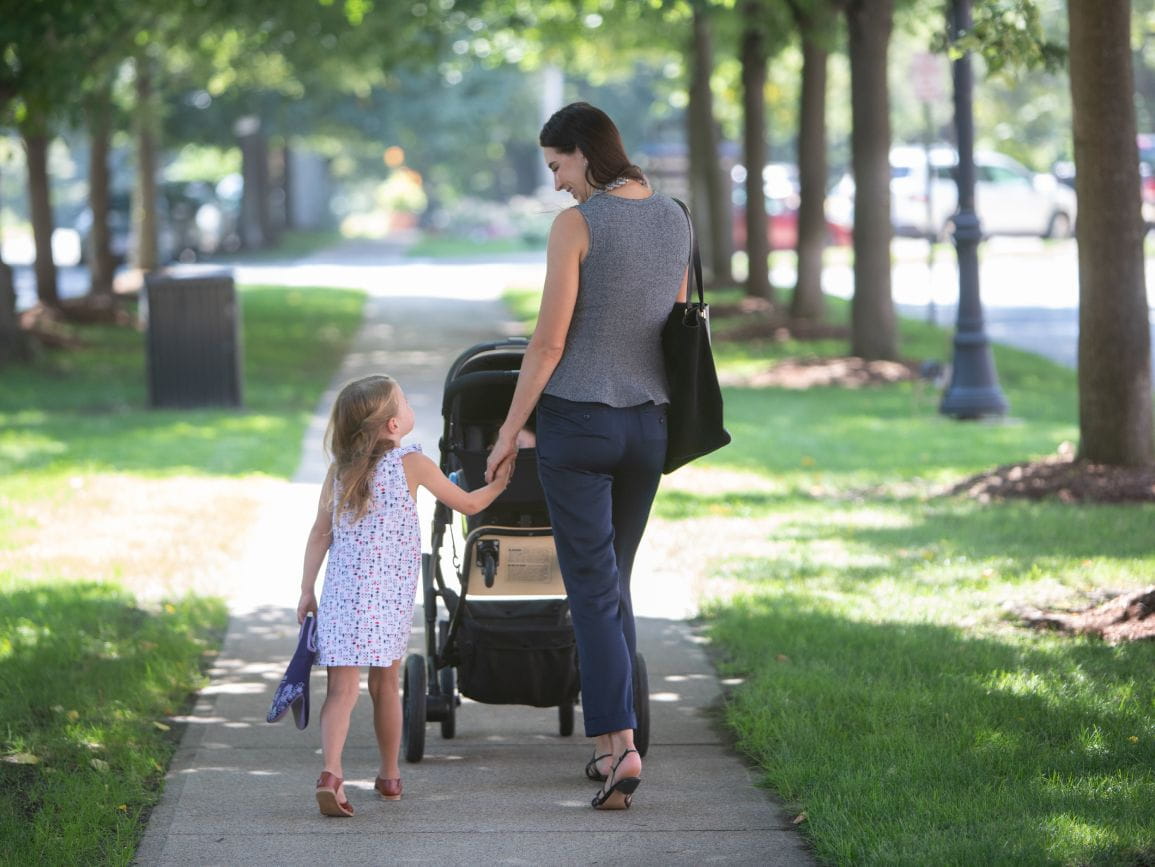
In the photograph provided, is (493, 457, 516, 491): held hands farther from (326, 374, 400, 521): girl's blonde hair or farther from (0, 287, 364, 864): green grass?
(0, 287, 364, 864): green grass

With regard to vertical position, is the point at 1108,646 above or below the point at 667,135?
below

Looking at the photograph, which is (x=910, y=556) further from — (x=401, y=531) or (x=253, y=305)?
(x=253, y=305)

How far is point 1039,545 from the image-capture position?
28.8 feet

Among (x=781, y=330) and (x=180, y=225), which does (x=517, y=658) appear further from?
(x=180, y=225)

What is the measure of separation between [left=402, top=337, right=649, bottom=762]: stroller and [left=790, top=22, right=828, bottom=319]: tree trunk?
1502 cm

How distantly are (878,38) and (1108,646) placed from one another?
11035 millimetres

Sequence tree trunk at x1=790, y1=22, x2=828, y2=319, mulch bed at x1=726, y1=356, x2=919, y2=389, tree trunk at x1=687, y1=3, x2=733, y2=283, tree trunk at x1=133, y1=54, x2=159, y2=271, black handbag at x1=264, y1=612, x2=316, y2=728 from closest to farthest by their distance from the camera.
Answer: black handbag at x1=264, y1=612, x2=316, y2=728 < mulch bed at x1=726, y1=356, x2=919, y2=389 < tree trunk at x1=790, y1=22, x2=828, y2=319 < tree trunk at x1=687, y1=3, x2=733, y2=283 < tree trunk at x1=133, y1=54, x2=159, y2=271

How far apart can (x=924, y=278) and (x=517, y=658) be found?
2604 centimetres

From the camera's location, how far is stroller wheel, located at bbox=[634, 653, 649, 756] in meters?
5.62

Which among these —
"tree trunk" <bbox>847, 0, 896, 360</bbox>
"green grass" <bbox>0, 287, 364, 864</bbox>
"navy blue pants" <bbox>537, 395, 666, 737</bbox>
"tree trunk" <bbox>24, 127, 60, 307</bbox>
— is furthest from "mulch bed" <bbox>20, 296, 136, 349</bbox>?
"navy blue pants" <bbox>537, 395, 666, 737</bbox>

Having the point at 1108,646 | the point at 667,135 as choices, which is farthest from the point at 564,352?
the point at 667,135

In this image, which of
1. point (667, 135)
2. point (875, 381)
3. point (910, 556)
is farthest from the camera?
point (667, 135)

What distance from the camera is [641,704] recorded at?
18.5ft

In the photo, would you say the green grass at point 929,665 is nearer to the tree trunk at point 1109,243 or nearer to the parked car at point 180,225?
the tree trunk at point 1109,243
